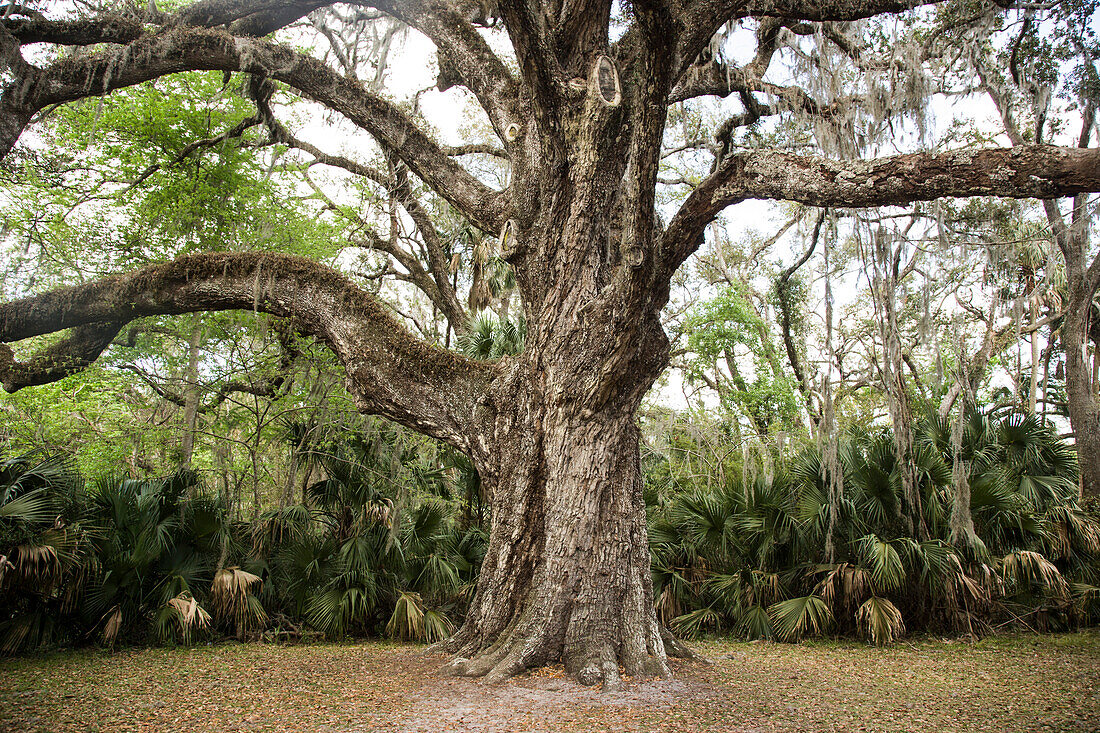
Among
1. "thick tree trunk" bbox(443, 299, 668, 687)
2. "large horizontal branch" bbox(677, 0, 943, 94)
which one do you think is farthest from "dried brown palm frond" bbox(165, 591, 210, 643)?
"large horizontal branch" bbox(677, 0, 943, 94)

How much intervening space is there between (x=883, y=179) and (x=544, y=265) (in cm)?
276

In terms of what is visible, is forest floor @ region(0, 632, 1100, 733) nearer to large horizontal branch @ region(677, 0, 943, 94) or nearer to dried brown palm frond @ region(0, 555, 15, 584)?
dried brown palm frond @ region(0, 555, 15, 584)

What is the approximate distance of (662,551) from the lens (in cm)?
874

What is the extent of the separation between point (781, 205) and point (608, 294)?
12.4 m

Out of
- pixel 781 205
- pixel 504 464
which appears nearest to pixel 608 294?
pixel 504 464

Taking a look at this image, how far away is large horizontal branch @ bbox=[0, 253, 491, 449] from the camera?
20.0 ft

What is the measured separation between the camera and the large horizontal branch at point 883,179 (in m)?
3.78

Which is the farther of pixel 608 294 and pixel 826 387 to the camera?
pixel 826 387

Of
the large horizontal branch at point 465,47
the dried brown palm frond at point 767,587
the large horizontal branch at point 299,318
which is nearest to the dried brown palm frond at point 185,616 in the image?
the large horizontal branch at point 299,318

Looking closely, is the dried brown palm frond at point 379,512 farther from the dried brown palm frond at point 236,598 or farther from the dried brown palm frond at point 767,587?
the dried brown palm frond at point 767,587

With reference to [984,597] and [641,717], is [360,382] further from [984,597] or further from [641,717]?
[984,597]

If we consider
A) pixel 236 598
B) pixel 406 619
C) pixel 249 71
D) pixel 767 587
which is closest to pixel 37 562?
pixel 236 598

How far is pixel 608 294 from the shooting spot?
5234mm

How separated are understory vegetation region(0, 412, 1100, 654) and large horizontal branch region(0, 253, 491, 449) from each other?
139cm
